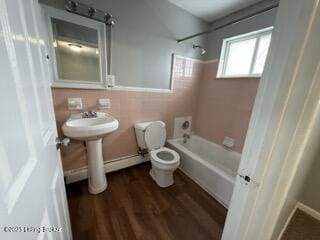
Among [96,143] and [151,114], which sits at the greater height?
[151,114]

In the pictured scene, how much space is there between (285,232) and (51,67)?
2.55 m

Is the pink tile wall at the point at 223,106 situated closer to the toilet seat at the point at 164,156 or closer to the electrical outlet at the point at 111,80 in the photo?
the toilet seat at the point at 164,156

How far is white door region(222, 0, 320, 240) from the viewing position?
457 millimetres

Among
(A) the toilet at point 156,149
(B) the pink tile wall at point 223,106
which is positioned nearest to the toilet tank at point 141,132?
(A) the toilet at point 156,149

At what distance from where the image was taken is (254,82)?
1854 millimetres

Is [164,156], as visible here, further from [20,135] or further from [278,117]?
[20,135]

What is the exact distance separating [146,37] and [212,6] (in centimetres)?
103

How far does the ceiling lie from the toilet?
1711 millimetres

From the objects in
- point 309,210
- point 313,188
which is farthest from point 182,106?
point 309,210

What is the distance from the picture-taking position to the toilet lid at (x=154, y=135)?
197 centimetres

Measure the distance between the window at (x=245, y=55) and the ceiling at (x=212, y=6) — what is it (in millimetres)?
368

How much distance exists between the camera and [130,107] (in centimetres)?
194

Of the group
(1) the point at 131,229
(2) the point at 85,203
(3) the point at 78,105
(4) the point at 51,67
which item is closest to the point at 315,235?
(1) the point at 131,229

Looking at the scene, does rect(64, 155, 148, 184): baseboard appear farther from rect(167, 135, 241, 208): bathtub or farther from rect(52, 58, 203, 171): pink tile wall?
rect(167, 135, 241, 208): bathtub
